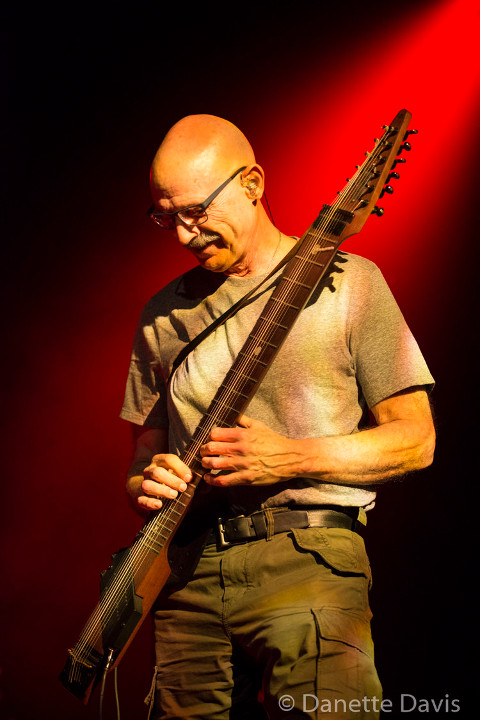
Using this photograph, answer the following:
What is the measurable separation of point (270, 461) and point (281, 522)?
0.70 ft

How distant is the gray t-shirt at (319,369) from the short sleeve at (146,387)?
0.20 metres

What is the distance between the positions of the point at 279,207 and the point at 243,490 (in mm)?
1471

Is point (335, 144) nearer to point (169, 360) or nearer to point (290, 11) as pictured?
point (290, 11)

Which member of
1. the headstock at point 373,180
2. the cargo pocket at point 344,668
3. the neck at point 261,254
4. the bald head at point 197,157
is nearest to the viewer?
the cargo pocket at point 344,668

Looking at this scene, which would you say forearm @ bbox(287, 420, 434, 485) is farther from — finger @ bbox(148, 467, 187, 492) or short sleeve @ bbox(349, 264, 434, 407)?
finger @ bbox(148, 467, 187, 492)

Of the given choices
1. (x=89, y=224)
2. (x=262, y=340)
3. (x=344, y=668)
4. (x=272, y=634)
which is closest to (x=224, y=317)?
(x=262, y=340)

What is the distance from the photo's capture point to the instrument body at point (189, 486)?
1815 millimetres

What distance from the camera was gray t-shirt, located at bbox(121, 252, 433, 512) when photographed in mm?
1868

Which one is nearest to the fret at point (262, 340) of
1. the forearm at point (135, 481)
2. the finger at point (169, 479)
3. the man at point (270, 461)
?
the man at point (270, 461)

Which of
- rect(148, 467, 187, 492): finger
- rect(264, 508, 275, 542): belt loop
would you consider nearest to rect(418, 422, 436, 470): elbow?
rect(264, 508, 275, 542): belt loop

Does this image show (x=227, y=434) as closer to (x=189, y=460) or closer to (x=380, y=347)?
(x=189, y=460)

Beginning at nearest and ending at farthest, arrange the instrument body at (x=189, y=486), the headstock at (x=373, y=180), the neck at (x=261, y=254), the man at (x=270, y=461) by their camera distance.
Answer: the man at (x=270, y=461) < the instrument body at (x=189, y=486) < the headstock at (x=373, y=180) < the neck at (x=261, y=254)

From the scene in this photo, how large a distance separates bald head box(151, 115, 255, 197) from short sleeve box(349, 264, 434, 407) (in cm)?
55

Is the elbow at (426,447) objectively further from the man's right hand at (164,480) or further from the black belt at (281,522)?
the man's right hand at (164,480)
